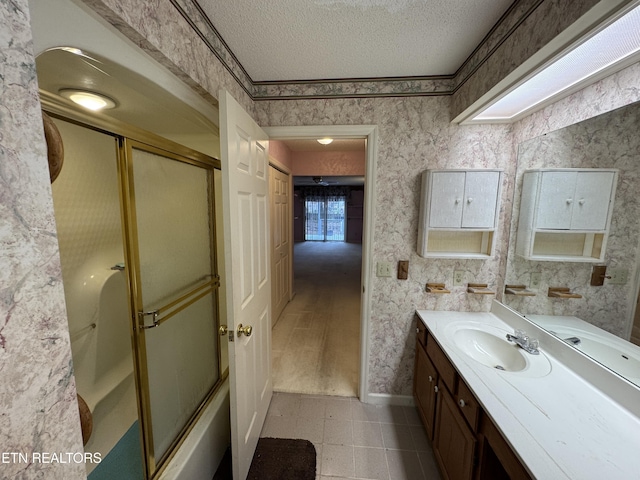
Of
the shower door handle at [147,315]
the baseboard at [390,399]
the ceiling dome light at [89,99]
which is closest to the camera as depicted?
the shower door handle at [147,315]

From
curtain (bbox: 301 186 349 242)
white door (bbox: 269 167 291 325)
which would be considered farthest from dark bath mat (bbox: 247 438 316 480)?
curtain (bbox: 301 186 349 242)

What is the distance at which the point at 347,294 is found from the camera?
4.40 m

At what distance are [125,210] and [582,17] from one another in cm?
179

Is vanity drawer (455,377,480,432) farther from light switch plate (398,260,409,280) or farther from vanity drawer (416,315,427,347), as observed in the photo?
light switch plate (398,260,409,280)

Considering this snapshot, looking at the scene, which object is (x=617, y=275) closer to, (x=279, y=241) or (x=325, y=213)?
(x=279, y=241)

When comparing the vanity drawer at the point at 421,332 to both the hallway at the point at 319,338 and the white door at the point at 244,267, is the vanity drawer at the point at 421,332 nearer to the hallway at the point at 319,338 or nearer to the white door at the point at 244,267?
the hallway at the point at 319,338

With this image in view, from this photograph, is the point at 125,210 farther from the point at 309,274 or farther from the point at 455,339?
the point at 309,274

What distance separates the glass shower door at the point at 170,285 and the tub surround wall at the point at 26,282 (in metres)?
0.73

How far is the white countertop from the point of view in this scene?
2.33 ft

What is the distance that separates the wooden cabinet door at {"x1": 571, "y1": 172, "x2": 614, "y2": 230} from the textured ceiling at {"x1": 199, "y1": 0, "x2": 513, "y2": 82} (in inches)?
32.8

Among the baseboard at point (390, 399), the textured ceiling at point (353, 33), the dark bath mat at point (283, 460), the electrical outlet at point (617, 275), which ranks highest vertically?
the textured ceiling at point (353, 33)

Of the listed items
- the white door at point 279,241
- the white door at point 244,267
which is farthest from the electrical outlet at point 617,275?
the white door at point 279,241

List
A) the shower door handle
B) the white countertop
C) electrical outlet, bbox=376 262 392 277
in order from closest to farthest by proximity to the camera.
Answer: the white countertop, the shower door handle, electrical outlet, bbox=376 262 392 277

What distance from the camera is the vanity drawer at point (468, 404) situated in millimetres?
990
